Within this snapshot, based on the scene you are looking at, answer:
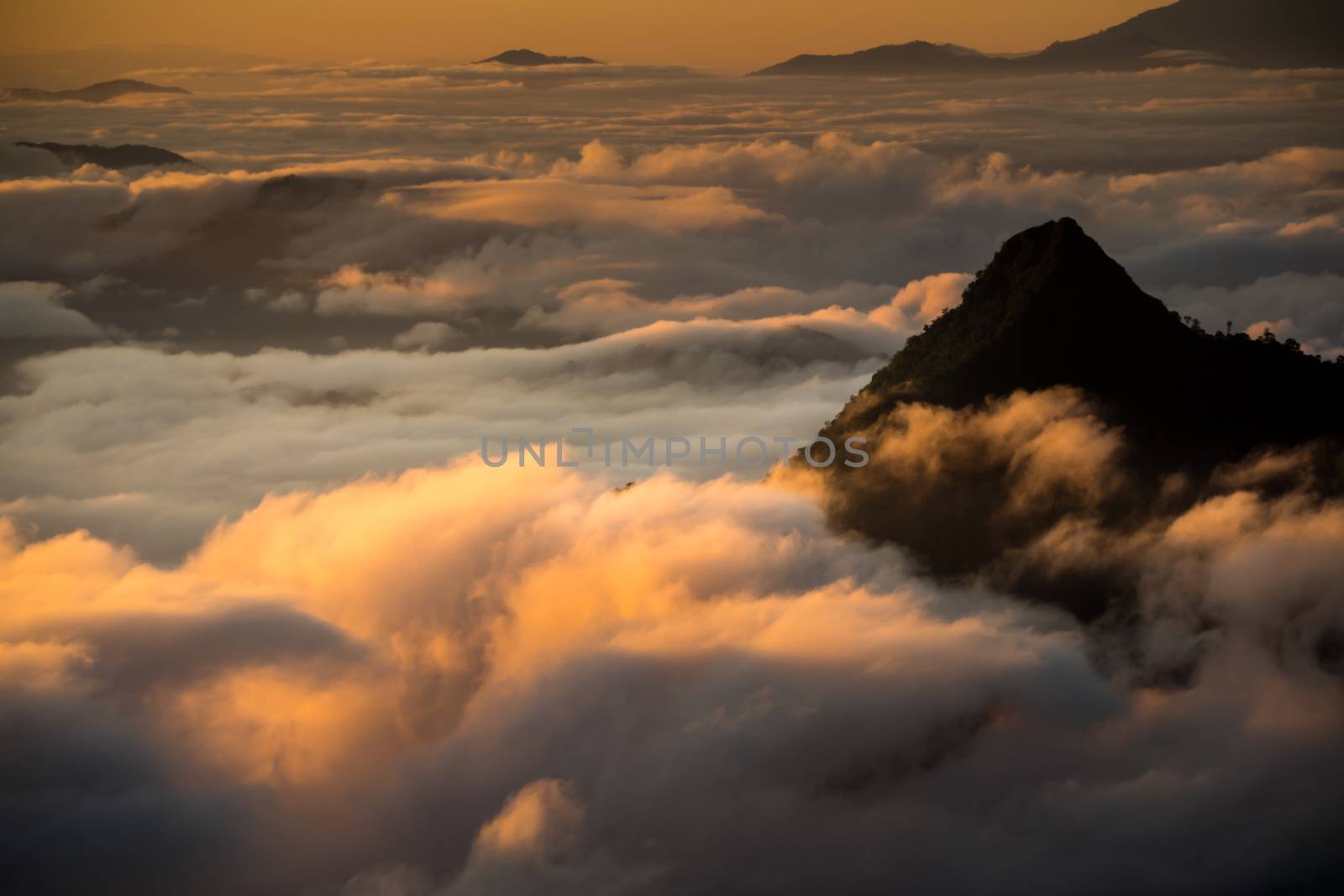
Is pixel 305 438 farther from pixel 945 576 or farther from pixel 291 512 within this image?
pixel 945 576

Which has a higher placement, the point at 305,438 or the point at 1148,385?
the point at 1148,385

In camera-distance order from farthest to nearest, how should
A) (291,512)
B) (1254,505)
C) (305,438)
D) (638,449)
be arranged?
(305,438) → (638,449) → (291,512) → (1254,505)

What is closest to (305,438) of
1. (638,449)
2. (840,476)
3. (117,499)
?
(117,499)

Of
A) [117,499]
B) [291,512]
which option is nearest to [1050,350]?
[291,512]

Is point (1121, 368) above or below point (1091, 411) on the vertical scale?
above

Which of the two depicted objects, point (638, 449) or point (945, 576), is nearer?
point (945, 576)

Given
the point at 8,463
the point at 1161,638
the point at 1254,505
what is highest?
the point at 1254,505

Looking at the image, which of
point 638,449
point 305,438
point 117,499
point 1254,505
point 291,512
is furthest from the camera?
point 305,438

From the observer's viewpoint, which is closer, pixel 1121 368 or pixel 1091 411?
pixel 1091 411
